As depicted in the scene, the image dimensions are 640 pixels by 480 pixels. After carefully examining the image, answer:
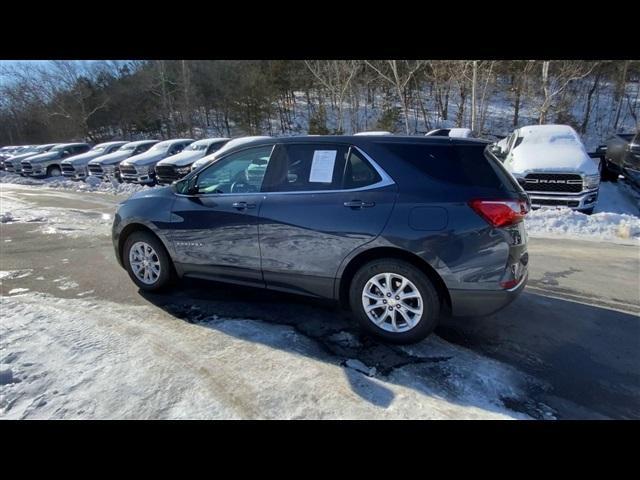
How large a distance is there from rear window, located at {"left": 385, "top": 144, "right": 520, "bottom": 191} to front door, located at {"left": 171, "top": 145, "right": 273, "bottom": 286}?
1.39m

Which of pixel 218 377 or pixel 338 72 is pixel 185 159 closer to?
pixel 218 377

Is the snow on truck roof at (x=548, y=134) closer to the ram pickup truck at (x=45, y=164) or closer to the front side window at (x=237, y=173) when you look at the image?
the front side window at (x=237, y=173)

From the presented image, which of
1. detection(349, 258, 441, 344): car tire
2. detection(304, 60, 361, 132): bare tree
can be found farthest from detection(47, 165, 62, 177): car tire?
detection(349, 258, 441, 344): car tire

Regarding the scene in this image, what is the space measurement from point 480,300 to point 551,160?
21.3ft

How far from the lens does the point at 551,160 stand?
7.80 meters

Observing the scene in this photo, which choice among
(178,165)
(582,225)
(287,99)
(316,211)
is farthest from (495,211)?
(287,99)

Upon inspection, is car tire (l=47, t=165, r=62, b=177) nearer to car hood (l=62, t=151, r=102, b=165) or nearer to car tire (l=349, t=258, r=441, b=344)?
car hood (l=62, t=151, r=102, b=165)

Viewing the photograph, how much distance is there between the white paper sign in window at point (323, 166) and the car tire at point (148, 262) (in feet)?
6.46

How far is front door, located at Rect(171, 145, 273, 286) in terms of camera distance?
3531 millimetres

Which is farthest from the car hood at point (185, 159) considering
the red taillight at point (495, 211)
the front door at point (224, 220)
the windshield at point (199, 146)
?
the red taillight at point (495, 211)

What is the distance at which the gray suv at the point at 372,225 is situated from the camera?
2861 millimetres

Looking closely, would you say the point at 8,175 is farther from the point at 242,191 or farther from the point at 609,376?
the point at 609,376
